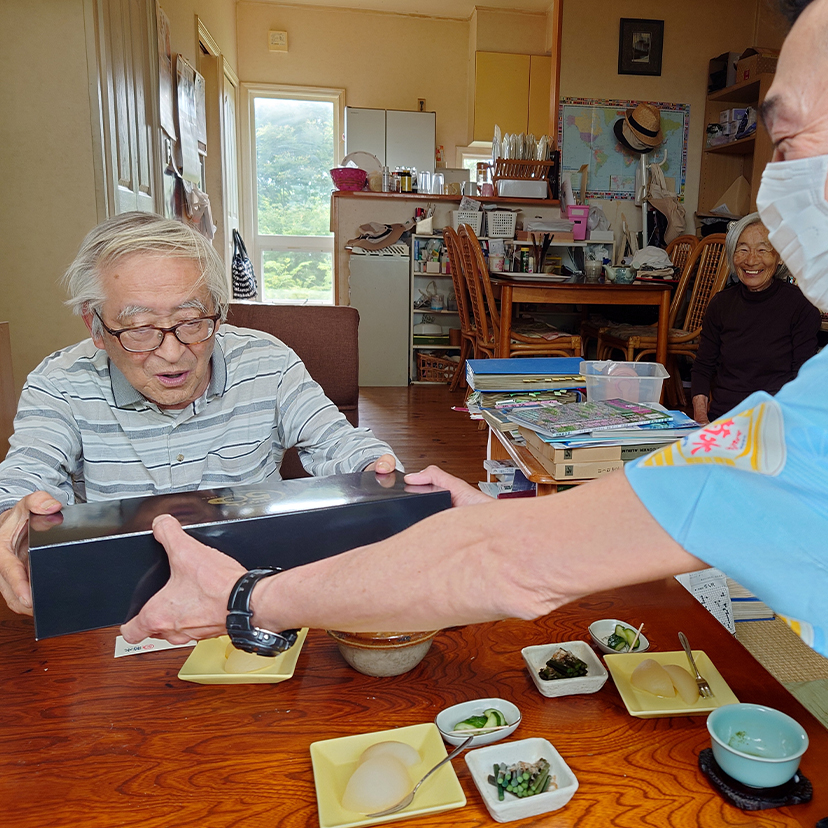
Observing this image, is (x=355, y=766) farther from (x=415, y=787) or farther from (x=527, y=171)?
(x=527, y=171)

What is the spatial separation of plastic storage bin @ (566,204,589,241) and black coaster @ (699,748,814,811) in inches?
206

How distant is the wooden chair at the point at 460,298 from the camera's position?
16.1 ft

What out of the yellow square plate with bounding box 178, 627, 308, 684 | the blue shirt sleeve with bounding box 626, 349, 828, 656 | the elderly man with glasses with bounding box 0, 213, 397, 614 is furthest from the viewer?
the elderly man with glasses with bounding box 0, 213, 397, 614

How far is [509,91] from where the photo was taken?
7.25 metres

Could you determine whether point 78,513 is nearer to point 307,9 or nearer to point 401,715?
point 401,715

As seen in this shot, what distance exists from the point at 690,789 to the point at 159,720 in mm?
556

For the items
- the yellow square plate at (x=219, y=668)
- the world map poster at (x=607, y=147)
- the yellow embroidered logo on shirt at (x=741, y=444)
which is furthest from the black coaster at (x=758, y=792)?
the world map poster at (x=607, y=147)

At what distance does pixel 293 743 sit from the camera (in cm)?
74

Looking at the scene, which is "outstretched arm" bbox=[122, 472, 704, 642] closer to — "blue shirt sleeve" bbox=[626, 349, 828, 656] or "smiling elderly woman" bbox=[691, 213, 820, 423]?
"blue shirt sleeve" bbox=[626, 349, 828, 656]

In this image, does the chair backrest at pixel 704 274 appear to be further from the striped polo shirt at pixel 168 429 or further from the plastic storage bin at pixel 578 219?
the striped polo shirt at pixel 168 429

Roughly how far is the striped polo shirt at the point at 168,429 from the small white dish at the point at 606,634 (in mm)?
549

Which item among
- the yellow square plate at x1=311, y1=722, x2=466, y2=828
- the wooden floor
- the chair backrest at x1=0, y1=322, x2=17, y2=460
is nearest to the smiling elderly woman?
the wooden floor

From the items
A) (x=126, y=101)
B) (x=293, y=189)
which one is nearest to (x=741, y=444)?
(x=126, y=101)

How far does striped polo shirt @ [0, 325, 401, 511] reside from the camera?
1.32 metres
